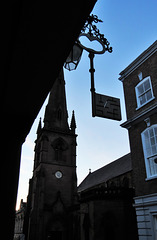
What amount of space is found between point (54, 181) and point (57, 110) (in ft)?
46.0

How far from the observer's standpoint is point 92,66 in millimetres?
4430

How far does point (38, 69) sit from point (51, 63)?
0.64 feet

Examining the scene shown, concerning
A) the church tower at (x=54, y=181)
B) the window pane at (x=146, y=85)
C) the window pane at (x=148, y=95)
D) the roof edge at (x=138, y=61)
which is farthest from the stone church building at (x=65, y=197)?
the roof edge at (x=138, y=61)

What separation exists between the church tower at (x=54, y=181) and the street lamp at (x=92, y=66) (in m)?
27.4

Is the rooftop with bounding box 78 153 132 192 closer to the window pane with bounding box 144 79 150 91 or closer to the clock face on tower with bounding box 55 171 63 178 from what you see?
the clock face on tower with bounding box 55 171 63 178

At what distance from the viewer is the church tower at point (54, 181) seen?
28188mm

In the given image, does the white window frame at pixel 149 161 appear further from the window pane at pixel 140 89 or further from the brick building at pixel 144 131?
the window pane at pixel 140 89

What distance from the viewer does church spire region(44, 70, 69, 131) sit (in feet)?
121

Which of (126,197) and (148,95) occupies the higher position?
(148,95)

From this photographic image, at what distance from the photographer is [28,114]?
330cm

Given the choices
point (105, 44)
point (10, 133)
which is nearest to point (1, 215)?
point (10, 133)

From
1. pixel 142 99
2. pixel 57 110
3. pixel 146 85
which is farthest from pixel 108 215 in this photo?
pixel 57 110

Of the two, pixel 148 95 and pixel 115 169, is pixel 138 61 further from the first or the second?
pixel 115 169

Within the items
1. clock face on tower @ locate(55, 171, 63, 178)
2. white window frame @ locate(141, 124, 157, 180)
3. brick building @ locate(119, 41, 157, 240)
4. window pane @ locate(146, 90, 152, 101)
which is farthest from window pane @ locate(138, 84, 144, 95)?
clock face on tower @ locate(55, 171, 63, 178)
